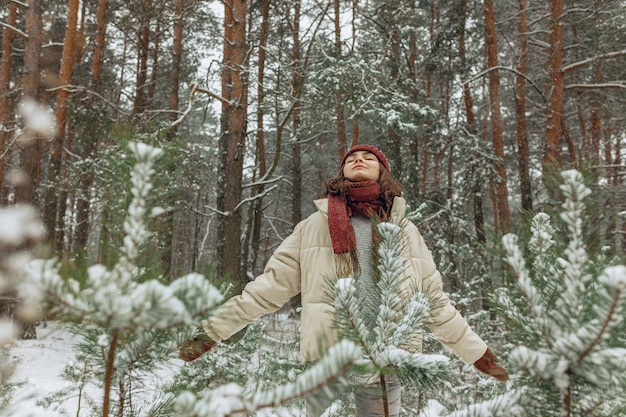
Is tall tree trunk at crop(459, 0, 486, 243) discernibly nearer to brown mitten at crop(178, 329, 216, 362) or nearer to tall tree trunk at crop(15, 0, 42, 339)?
brown mitten at crop(178, 329, 216, 362)

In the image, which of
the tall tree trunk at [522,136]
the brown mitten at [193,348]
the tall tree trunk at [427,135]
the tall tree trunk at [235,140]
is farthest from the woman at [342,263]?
the tall tree trunk at [522,136]

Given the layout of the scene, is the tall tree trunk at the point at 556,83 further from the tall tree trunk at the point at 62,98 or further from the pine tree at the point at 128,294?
the tall tree trunk at the point at 62,98

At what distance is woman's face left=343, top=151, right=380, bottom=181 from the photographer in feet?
7.75

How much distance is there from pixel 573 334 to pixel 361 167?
1.83 metres

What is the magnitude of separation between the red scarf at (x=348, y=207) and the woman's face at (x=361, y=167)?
0.51 ft

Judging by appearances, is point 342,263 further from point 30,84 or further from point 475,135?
point 475,135

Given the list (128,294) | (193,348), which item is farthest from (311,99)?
(128,294)

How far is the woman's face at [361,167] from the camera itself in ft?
7.75

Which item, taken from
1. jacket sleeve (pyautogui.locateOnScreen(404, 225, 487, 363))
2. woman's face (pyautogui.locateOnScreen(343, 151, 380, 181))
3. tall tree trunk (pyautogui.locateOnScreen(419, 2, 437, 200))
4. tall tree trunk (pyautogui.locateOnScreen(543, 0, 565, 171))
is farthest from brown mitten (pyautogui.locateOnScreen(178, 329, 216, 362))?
tall tree trunk (pyautogui.locateOnScreen(543, 0, 565, 171))

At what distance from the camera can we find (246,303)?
1.96 meters

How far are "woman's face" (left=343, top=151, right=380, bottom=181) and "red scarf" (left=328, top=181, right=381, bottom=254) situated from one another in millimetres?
155

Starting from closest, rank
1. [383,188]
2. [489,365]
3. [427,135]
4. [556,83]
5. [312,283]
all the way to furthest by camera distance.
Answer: [489,365] → [312,283] → [383,188] → [556,83] → [427,135]

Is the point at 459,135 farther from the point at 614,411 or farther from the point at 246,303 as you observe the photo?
the point at 614,411

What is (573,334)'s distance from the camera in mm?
612
